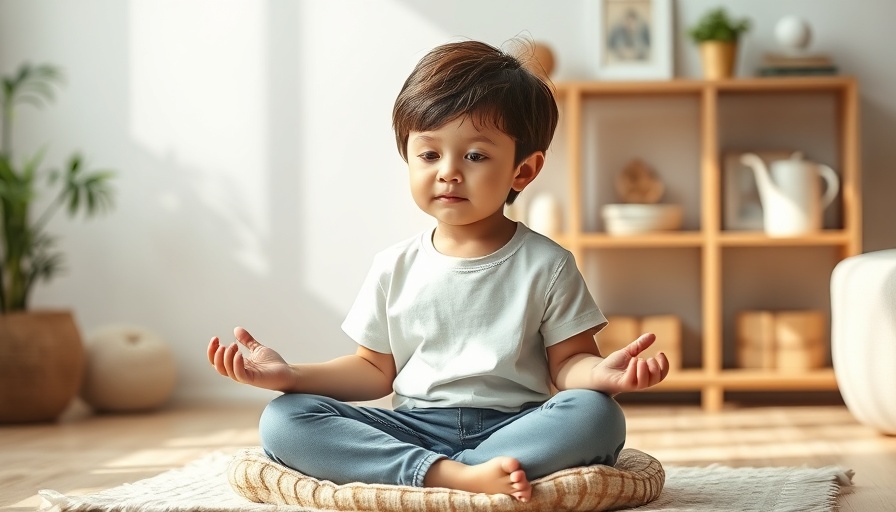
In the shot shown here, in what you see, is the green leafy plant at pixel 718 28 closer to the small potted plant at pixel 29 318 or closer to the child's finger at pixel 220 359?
the small potted plant at pixel 29 318

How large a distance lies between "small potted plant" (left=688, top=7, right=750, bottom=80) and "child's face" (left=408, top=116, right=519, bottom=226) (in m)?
1.66

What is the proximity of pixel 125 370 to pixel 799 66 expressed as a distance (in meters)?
2.07

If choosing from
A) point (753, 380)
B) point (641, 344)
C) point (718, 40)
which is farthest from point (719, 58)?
point (641, 344)

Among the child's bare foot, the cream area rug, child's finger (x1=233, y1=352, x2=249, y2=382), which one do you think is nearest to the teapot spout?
the cream area rug

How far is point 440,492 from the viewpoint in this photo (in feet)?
4.77

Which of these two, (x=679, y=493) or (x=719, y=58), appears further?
(x=719, y=58)

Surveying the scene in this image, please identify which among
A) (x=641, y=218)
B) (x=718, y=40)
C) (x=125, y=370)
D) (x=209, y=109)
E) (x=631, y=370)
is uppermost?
(x=718, y=40)

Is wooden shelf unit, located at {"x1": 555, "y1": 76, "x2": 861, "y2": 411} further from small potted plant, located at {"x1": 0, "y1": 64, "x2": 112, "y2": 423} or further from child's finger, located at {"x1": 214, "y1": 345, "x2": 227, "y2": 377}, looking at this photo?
child's finger, located at {"x1": 214, "y1": 345, "x2": 227, "y2": 377}

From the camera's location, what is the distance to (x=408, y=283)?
5.71 ft

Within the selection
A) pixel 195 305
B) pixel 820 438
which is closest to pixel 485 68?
pixel 820 438

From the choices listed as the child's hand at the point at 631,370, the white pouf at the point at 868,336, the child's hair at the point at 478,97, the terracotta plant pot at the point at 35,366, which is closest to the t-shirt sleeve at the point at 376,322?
the child's hair at the point at 478,97

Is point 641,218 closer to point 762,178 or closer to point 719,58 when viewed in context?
point 762,178

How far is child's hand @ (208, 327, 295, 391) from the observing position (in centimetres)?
150

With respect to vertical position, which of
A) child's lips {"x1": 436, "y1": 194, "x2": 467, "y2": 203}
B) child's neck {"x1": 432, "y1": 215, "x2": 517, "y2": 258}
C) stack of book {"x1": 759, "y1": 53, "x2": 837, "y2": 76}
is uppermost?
stack of book {"x1": 759, "y1": 53, "x2": 837, "y2": 76}
